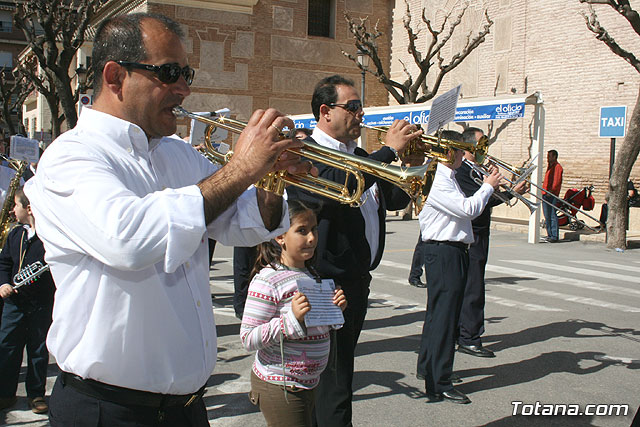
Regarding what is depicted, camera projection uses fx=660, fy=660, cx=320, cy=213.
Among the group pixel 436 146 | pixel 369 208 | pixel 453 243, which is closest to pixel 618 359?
pixel 453 243

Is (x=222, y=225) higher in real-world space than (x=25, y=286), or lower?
higher

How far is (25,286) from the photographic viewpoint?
15.8ft

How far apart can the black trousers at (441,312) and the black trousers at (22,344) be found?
114 inches

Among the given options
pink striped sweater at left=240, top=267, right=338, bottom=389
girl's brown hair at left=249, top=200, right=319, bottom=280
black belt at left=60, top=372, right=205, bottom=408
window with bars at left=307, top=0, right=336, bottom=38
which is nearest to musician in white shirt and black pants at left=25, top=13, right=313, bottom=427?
black belt at left=60, top=372, right=205, bottom=408

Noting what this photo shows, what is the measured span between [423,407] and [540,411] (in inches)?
34.4

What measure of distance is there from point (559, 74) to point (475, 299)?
16278mm

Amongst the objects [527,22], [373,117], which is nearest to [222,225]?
[373,117]

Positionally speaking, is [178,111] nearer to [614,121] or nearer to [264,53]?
[614,121]

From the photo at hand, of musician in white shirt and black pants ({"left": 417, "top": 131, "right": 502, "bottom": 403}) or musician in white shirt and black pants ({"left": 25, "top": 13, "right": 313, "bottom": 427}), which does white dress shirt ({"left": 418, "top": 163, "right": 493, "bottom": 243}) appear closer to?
musician in white shirt and black pants ({"left": 417, "top": 131, "right": 502, "bottom": 403})

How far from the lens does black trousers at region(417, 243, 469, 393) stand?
16.6ft

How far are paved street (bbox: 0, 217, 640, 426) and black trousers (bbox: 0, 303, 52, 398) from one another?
0.67 ft

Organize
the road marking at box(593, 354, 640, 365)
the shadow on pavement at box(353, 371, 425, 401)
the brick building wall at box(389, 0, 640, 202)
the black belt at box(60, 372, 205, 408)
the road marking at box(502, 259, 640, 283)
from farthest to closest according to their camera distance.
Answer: the brick building wall at box(389, 0, 640, 202)
the road marking at box(502, 259, 640, 283)
the road marking at box(593, 354, 640, 365)
the shadow on pavement at box(353, 371, 425, 401)
the black belt at box(60, 372, 205, 408)

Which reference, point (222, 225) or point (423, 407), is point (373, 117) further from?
point (222, 225)

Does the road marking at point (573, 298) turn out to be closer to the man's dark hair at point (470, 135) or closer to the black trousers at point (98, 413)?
the man's dark hair at point (470, 135)
